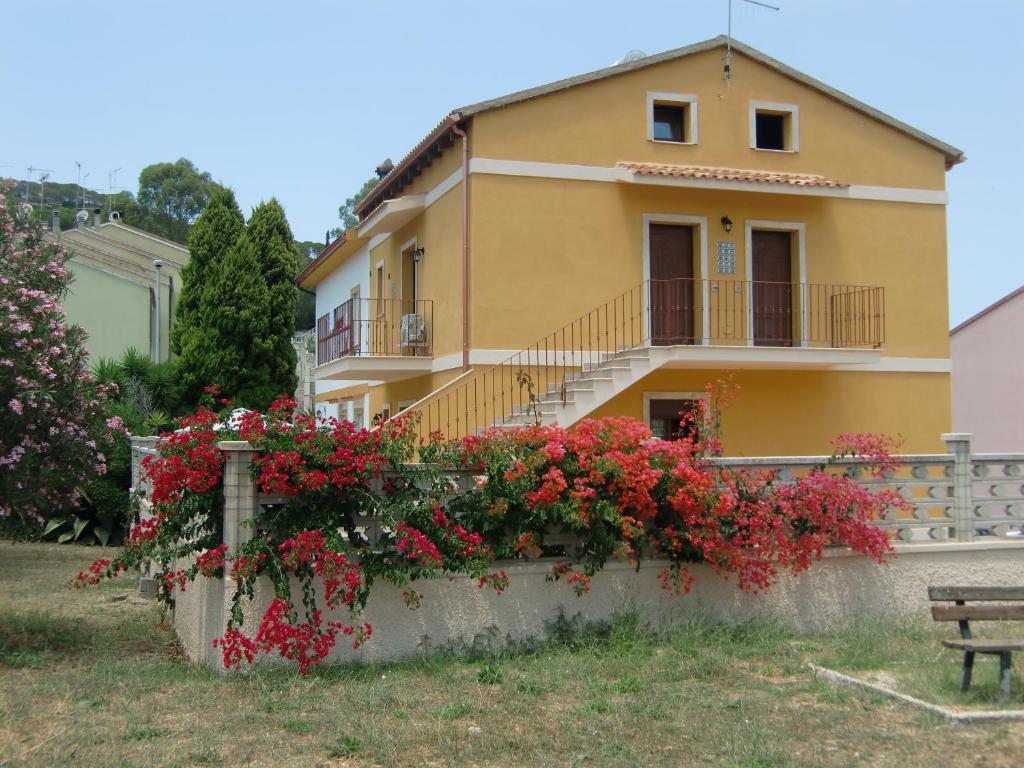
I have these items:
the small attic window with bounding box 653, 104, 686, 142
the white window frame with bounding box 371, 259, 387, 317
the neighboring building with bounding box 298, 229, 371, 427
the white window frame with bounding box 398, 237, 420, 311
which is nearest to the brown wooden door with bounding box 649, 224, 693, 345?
the small attic window with bounding box 653, 104, 686, 142

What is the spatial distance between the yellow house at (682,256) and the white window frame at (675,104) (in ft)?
0.11

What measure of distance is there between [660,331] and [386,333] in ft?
18.0

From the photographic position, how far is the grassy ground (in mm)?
5848

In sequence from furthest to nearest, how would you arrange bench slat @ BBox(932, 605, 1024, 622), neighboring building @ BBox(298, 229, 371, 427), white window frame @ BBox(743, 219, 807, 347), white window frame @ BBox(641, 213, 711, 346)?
1. neighboring building @ BBox(298, 229, 371, 427)
2. white window frame @ BBox(743, 219, 807, 347)
3. white window frame @ BBox(641, 213, 711, 346)
4. bench slat @ BBox(932, 605, 1024, 622)

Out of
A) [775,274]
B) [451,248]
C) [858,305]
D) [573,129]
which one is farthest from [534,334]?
[858,305]

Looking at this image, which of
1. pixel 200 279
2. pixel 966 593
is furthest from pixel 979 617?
pixel 200 279

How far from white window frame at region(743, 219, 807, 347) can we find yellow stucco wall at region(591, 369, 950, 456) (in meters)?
0.74

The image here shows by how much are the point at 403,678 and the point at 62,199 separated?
2403 inches

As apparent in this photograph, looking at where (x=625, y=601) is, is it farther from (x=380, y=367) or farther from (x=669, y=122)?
(x=669, y=122)

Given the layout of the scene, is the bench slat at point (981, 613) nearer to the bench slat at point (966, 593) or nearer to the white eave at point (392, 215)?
the bench slat at point (966, 593)

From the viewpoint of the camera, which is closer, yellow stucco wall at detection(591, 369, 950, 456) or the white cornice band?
the white cornice band

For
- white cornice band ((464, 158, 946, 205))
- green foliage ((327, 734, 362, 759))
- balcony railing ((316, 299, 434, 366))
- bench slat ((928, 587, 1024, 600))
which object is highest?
white cornice band ((464, 158, 946, 205))

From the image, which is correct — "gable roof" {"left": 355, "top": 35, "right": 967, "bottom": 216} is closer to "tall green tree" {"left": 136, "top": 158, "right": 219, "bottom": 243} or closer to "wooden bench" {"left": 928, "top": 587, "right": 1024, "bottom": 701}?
"wooden bench" {"left": 928, "top": 587, "right": 1024, "bottom": 701}

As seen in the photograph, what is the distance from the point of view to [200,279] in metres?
25.0
